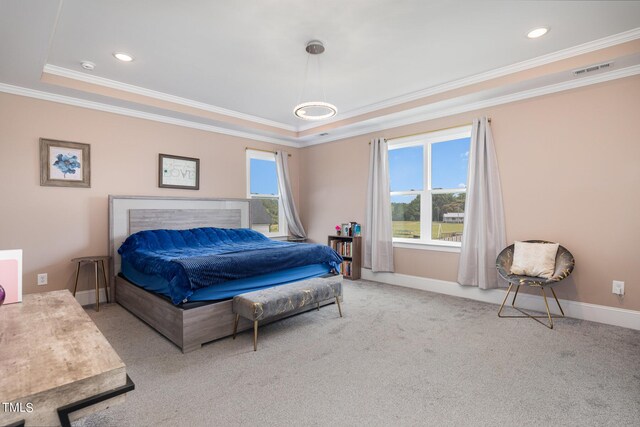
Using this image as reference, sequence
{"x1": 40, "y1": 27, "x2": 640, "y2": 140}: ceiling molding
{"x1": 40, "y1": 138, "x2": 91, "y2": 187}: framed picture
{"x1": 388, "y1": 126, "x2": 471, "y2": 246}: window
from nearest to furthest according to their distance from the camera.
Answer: {"x1": 40, "y1": 27, "x2": 640, "y2": 140}: ceiling molding → {"x1": 40, "y1": 138, "x2": 91, "y2": 187}: framed picture → {"x1": 388, "y1": 126, "x2": 471, "y2": 246}: window

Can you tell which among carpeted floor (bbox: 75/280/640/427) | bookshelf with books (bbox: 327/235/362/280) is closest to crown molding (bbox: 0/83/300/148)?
bookshelf with books (bbox: 327/235/362/280)

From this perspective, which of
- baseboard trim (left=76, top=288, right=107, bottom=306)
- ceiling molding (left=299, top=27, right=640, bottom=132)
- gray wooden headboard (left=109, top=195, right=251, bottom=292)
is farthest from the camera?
gray wooden headboard (left=109, top=195, right=251, bottom=292)

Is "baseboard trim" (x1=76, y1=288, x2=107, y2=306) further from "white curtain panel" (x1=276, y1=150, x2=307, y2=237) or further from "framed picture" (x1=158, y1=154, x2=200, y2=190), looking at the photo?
"white curtain panel" (x1=276, y1=150, x2=307, y2=237)

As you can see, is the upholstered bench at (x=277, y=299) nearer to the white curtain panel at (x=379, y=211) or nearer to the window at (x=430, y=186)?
the white curtain panel at (x=379, y=211)

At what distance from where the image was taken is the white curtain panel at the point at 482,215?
3.96 m

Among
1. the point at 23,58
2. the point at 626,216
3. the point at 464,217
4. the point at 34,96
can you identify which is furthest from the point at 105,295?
the point at 626,216

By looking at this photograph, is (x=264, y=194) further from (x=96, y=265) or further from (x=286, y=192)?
(x=96, y=265)

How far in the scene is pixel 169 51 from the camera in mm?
3148

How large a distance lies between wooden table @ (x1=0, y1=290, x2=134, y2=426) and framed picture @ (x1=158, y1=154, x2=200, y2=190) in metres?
3.67

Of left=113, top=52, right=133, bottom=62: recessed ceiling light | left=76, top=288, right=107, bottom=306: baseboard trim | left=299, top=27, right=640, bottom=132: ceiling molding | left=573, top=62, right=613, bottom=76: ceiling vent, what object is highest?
left=299, top=27, right=640, bottom=132: ceiling molding

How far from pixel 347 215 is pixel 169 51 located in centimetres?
357

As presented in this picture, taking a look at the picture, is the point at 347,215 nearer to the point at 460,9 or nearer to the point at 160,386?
the point at 460,9

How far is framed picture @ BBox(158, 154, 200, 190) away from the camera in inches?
183

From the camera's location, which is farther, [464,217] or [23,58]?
[464,217]
